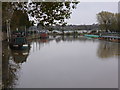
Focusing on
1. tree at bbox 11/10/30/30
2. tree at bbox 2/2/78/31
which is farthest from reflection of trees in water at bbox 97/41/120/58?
tree at bbox 2/2/78/31

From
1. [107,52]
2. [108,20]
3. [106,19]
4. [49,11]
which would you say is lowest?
[107,52]

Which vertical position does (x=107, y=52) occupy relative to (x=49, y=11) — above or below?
below

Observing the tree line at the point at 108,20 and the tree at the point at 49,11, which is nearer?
the tree at the point at 49,11

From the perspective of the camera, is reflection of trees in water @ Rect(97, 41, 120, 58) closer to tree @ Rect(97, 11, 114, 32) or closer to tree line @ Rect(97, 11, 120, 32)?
tree line @ Rect(97, 11, 120, 32)

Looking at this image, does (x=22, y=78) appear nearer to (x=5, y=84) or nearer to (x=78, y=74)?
(x=5, y=84)

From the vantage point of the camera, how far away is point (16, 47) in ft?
63.0

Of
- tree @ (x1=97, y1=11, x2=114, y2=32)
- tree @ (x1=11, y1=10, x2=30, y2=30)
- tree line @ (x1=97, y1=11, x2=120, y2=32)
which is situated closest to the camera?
tree @ (x1=11, y1=10, x2=30, y2=30)

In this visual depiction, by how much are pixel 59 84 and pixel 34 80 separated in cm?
109

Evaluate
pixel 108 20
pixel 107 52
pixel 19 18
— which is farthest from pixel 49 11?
pixel 108 20

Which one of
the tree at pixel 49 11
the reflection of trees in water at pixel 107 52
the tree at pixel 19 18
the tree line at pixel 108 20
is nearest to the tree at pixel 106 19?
the tree line at pixel 108 20

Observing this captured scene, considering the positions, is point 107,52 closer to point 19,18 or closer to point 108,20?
point 19,18

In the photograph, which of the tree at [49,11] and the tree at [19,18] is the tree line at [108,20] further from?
the tree at [49,11]

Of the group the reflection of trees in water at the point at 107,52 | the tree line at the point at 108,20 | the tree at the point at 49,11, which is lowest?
the reflection of trees in water at the point at 107,52

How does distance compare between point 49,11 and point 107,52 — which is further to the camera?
point 107,52
